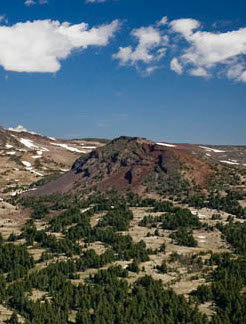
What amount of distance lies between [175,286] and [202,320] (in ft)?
34.2

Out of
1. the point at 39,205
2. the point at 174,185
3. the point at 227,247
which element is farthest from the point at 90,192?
the point at 227,247

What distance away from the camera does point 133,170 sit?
113 metres

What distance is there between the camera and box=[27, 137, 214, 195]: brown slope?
353 feet

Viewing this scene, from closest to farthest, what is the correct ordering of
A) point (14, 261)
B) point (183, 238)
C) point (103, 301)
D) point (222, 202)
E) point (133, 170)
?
1. point (103, 301)
2. point (14, 261)
3. point (183, 238)
4. point (222, 202)
5. point (133, 170)

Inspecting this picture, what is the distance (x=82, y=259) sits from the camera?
2398 inches

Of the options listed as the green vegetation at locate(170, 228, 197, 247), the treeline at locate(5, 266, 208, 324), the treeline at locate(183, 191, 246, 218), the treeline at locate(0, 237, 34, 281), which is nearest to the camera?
the treeline at locate(5, 266, 208, 324)

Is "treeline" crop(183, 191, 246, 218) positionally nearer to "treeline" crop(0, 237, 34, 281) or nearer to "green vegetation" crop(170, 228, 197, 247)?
"green vegetation" crop(170, 228, 197, 247)

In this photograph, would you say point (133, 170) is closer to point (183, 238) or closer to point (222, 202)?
point (222, 202)

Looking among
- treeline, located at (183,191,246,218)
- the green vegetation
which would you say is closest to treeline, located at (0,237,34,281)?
the green vegetation

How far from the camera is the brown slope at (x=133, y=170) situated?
108 metres

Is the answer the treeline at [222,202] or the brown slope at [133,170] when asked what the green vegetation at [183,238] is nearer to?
the treeline at [222,202]

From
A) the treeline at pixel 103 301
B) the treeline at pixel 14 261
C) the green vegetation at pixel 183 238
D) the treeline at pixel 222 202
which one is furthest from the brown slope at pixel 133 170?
the treeline at pixel 103 301

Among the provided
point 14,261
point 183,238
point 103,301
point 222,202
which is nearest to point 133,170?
point 222,202

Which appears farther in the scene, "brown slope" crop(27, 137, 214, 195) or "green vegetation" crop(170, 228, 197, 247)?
"brown slope" crop(27, 137, 214, 195)
